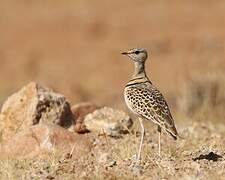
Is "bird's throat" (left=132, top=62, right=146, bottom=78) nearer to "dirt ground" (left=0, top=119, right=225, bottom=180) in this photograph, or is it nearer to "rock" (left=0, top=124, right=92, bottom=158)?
"dirt ground" (left=0, top=119, right=225, bottom=180)

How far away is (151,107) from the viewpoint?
7848mm

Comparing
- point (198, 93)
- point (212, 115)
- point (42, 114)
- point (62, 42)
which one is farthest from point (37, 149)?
point (62, 42)

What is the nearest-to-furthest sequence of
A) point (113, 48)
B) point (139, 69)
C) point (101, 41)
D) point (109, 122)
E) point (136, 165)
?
point (136, 165) < point (139, 69) < point (109, 122) < point (113, 48) < point (101, 41)

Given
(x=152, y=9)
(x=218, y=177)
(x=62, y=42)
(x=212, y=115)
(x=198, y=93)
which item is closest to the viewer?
(x=218, y=177)

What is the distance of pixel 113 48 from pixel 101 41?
104 centimetres

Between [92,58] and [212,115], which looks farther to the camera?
[92,58]

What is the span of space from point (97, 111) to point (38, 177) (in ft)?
10.2

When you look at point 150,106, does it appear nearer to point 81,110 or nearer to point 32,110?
point 32,110

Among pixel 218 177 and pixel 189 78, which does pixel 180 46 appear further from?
pixel 218 177

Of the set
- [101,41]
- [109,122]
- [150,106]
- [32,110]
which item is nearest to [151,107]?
[150,106]

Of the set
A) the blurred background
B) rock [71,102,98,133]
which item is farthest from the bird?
the blurred background

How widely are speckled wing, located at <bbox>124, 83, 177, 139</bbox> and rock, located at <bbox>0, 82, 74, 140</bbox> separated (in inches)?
82.6

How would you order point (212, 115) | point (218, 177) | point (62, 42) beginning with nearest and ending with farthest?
1. point (218, 177)
2. point (212, 115)
3. point (62, 42)

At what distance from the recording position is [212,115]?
12633 mm
